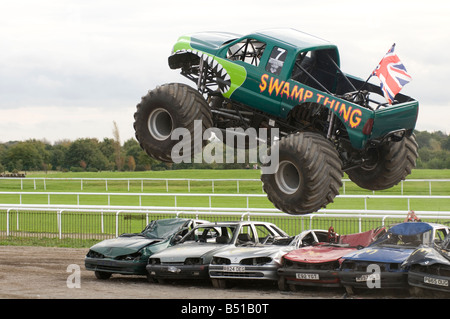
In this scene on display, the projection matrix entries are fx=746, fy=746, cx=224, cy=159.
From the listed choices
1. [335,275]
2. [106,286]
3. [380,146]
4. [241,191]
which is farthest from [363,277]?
[241,191]

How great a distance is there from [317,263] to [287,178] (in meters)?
10.4

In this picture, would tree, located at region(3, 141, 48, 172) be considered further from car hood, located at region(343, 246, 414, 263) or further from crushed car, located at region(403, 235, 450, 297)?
crushed car, located at region(403, 235, 450, 297)

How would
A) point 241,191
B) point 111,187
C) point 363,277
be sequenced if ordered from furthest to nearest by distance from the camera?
1. point 111,187
2. point 241,191
3. point 363,277

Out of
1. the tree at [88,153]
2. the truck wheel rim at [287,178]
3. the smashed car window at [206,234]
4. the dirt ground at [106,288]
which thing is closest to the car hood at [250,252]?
the dirt ground at [106,288]

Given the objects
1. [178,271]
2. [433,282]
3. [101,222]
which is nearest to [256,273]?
[178,271]

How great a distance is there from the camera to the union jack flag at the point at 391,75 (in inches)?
278

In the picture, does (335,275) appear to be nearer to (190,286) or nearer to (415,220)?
(415,220)

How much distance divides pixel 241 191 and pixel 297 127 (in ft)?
145

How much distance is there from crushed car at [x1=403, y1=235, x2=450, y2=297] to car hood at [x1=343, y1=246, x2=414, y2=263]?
0.84ft

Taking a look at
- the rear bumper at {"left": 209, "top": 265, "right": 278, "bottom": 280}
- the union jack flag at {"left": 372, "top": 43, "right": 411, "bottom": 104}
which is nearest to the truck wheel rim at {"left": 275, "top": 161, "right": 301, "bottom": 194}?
the union jack flag at {"left": 372, "top": 43, "right": 411, "bottom": 104}

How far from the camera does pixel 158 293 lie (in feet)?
59.7

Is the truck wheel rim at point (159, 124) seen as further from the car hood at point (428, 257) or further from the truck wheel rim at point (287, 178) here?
the car hood at point (428, 257)

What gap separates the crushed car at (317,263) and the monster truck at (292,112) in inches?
351

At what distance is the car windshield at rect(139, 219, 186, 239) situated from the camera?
21.7 m
